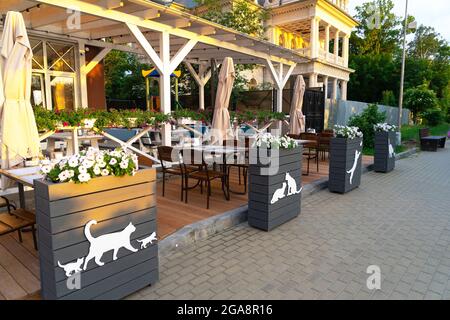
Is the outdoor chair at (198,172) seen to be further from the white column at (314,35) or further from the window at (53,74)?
the white column at (314,35)

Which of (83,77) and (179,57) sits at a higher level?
(179,57)

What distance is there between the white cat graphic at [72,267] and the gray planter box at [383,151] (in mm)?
7707

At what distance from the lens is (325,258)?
10.9 ft

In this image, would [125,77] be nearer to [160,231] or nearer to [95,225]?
[160,231]

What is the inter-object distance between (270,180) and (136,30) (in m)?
4.16

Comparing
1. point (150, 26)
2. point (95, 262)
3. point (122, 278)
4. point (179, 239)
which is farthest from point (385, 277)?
point (150, 26)

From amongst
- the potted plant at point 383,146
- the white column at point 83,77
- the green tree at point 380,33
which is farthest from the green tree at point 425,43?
the white column at point 83,77

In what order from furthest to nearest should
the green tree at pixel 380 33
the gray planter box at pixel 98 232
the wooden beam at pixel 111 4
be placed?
the green tree at pixel 380 33
the wooden beam at pixel 111 4
the gray planter box at pixel 98 232

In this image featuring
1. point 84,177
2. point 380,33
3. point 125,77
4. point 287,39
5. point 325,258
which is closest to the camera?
point 84,177

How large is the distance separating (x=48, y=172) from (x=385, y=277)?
2.97 meters

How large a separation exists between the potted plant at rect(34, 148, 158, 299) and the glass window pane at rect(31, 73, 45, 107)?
7095mm

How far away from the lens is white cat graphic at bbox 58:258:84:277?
215 centimetres

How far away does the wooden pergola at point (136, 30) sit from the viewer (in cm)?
565

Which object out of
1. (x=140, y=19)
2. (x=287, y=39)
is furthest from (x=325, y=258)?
(x=287, y=39)
